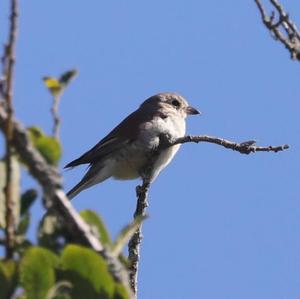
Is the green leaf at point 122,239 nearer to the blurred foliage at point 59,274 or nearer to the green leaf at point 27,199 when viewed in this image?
the blurred foliage at point 59,274

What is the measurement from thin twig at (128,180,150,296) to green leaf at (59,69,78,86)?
841 mm

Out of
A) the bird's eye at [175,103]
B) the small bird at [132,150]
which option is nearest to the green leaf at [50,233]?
the small bird at [132,150]

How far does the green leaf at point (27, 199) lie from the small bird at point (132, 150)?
5.89 metres

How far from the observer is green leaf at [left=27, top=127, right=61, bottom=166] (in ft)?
4.31

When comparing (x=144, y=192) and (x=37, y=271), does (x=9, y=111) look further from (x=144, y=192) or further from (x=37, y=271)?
(x=144, y=192)

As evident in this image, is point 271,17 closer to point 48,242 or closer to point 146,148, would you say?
point 48,242

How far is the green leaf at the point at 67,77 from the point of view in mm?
1410

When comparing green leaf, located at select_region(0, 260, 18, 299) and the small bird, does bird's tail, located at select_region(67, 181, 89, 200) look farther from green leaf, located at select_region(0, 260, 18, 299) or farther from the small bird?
green leaf, located at select_region(0, 260, 18, 299)

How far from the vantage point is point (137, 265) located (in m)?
3.78

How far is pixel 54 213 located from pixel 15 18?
34 centimetres

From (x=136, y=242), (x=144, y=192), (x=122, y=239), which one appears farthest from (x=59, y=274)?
(x=144, y=192)

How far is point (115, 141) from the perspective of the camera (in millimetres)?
8211

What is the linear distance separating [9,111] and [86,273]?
1.07 feet

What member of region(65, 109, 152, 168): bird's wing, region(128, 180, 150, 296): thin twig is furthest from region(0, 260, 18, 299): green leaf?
region(65, 109, 152, 168): bird's wing
